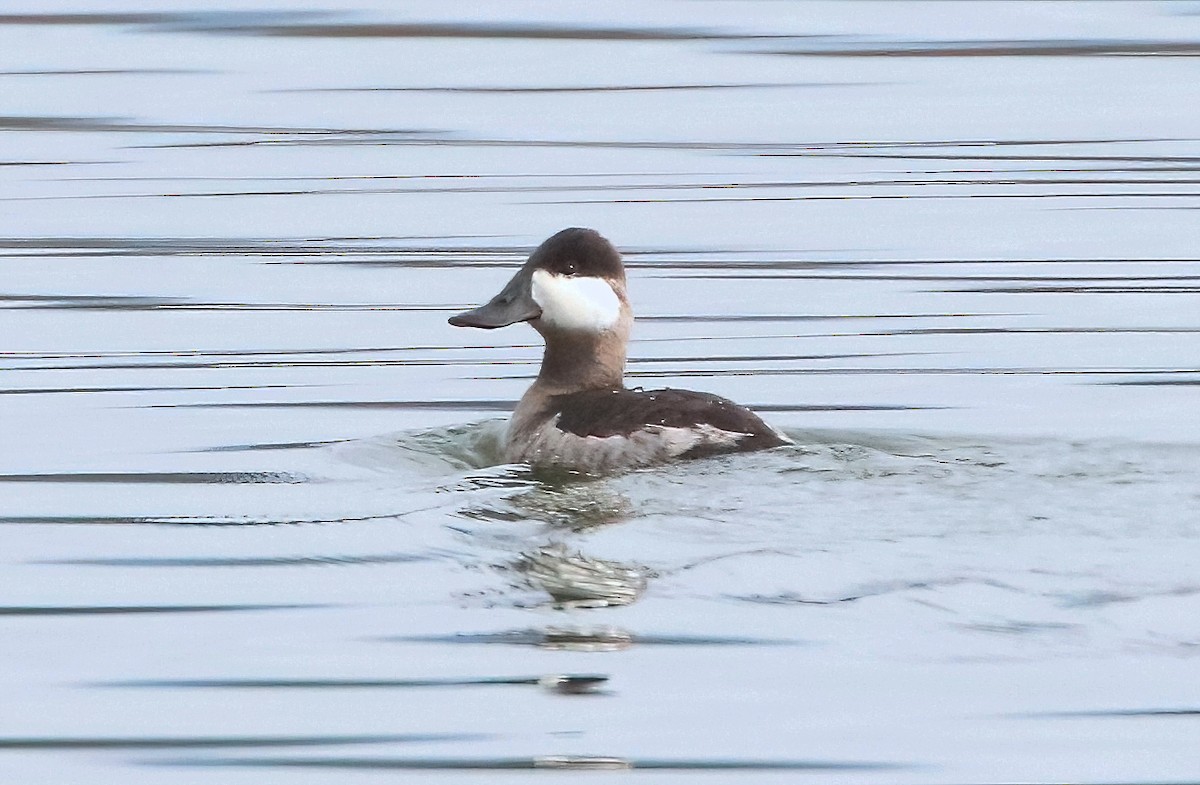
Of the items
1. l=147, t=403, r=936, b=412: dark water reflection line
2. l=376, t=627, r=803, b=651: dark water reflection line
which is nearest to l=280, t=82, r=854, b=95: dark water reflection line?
l=147, t=403, r=936, b=412: dark water reflection line

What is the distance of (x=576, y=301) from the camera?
10.1 m

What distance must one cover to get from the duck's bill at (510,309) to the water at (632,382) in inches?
17.9

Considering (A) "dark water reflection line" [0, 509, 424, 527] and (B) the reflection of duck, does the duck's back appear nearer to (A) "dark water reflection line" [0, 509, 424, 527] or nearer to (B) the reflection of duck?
(B) the reflection of duck

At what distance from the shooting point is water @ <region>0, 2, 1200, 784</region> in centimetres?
645

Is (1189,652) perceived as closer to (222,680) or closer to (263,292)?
(222,680)

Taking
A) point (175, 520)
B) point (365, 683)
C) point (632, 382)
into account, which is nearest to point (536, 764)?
point (365, 683)

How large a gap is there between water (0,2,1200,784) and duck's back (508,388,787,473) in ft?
0.51

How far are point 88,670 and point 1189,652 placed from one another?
3.02m

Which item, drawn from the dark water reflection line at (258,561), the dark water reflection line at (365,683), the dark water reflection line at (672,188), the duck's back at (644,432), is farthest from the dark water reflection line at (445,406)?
the dark water reflection line at (672,188)

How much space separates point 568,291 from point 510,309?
268mm

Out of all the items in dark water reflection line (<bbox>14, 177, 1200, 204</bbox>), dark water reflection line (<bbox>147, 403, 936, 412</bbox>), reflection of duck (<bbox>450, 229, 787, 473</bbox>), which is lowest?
dark water reflection line (<bbox>147, 403, 936, 412</bbox>)

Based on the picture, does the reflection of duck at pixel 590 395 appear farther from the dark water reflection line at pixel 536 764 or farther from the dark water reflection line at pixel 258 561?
the dark water reflection line at pixel 536 764

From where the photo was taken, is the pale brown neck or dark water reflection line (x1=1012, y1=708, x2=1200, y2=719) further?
the pale brown neck

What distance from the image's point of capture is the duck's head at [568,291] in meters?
10.0
